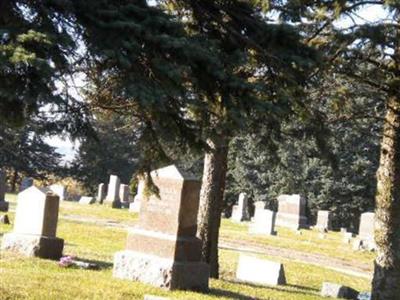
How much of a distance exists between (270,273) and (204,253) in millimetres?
2161

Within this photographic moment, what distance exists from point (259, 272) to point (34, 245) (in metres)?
4.74

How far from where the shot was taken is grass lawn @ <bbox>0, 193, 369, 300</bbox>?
380 inches

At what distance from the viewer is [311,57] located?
21.0 ft

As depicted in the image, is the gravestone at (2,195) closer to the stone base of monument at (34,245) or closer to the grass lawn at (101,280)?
the grass lawn at (101,280)

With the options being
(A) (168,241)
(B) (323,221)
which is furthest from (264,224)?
(A) (168,241)

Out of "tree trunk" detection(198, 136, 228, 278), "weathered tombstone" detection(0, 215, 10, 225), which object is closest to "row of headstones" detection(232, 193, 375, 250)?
"weathered tombstone" detection(0, 215, 10, 225)

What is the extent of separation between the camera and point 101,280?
1092cm

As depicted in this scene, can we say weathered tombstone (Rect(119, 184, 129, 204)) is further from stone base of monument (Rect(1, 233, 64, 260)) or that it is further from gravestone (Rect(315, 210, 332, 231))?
stone base of monument (Rect(1, 233, 64, 260))

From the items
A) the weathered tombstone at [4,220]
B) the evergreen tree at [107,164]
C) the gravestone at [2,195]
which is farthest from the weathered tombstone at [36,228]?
the evergreen tree at [107,164]

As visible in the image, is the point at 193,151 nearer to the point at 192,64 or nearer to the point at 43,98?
the point at 192,64

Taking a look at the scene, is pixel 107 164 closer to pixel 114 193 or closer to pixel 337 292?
pixel 114 193

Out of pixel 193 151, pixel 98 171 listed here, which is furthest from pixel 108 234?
pixel 98 171

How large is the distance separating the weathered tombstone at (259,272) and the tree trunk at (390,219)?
4.37m

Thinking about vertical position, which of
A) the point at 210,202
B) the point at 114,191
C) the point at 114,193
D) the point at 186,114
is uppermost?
the point at 186,114
